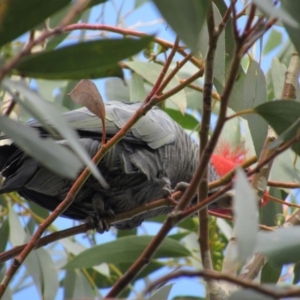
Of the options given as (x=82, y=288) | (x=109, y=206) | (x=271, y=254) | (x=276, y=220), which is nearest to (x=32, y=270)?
(x=109, y=206)

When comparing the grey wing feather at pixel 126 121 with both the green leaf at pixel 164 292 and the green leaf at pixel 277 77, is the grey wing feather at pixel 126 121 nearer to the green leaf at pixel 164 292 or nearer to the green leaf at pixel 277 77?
the green leaf at pixel 277 77

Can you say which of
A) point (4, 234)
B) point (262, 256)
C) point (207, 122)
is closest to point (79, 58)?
point (207, 122)

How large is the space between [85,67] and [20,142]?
5.3 inches

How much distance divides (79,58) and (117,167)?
0.88m

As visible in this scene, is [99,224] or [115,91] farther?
[115,91]

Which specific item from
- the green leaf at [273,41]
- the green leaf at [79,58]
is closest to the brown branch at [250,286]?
the green leaf at [79,58]

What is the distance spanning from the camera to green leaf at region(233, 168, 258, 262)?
0.62 meters

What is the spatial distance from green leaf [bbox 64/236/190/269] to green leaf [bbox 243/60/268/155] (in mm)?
525

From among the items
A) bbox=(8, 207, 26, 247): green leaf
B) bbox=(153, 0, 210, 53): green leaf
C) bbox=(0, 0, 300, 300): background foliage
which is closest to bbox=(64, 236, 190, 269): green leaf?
bbox=(0, 0, 300, 300): background foliage

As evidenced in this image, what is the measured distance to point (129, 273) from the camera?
0.75m

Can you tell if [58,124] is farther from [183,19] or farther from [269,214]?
[269,214]

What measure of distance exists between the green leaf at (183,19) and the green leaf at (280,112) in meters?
0.15

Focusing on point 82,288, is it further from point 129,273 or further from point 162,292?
point 129,273

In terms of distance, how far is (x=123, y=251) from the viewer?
1550 millimetres
